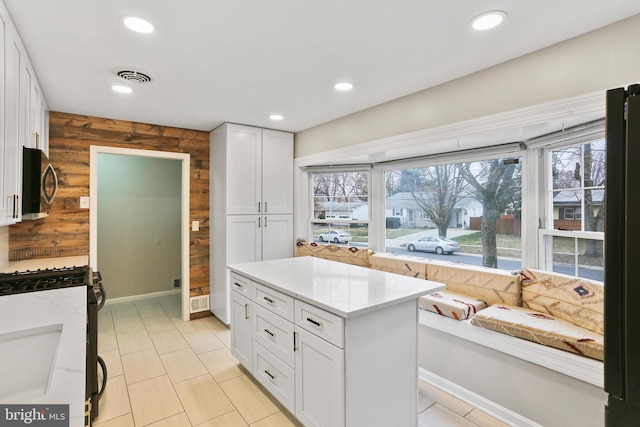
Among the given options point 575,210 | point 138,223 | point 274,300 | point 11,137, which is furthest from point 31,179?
point 575,210

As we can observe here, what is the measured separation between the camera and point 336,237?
162 inches

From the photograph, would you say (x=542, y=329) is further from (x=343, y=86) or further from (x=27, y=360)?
(x=27, y=360)

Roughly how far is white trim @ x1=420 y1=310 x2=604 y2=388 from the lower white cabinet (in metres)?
0.54

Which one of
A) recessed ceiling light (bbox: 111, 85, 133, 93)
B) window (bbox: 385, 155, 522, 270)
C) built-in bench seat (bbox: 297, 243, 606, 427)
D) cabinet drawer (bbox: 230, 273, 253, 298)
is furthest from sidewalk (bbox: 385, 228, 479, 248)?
recessed ceiling light (bbox: 111, 85, 133, 93)

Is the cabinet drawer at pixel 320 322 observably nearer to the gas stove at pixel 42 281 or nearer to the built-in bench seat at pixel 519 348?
the built-in bench seat at pixel 519 348

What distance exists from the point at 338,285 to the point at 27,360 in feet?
4.93

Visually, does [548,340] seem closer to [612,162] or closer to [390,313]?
[390,313]

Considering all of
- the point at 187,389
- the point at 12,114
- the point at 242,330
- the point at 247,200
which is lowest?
the point at 187,389

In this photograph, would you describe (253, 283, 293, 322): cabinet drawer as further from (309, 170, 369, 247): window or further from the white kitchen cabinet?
(309, 170, 369, 247): window

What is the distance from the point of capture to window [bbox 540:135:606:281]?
6.97ft

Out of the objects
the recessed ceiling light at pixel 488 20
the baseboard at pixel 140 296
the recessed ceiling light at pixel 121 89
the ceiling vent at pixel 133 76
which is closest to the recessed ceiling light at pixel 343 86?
the recessed ceiling light at pixel 488 20

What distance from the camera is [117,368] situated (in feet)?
9.11

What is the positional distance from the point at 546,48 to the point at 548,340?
1.73 metres

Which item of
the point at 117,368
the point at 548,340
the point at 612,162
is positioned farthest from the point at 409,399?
the point at 117,368
